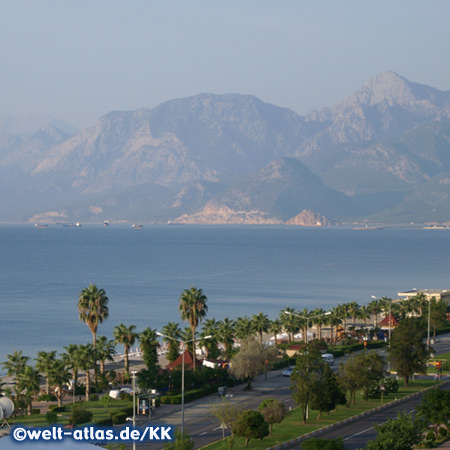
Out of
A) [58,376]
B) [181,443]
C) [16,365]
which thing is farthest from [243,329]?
[181,443]

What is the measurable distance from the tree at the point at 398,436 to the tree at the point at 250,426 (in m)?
8.46

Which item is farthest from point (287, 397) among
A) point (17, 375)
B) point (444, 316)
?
point (444, 316)

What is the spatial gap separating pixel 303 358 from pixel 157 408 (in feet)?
41.3

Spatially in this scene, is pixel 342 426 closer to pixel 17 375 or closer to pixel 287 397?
pixel 287 397

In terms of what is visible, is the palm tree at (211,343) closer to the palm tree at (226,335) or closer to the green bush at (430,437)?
the palm tree at (226,335)

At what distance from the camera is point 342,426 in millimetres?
65625

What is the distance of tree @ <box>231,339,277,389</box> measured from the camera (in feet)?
263

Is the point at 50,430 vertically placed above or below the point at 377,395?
above

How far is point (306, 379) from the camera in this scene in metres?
67.8

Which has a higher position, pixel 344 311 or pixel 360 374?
pixel 344 311

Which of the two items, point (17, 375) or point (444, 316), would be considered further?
point (444, 316)

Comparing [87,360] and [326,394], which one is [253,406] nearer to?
[326,394]

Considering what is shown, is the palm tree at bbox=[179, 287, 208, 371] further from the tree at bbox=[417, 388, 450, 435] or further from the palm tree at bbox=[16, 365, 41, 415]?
the tree at bbox=[417, 388, 450, 435]

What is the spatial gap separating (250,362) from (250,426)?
21496mm
